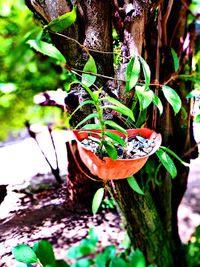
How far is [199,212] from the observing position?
1471 millimetres

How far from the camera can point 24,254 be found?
575 mm

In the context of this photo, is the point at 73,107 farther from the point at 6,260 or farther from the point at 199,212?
the point at 199,212

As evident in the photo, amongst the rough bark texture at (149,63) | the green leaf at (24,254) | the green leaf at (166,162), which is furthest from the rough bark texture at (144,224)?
the green leaf at (24,254)

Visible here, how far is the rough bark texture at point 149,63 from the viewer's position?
1.89ft

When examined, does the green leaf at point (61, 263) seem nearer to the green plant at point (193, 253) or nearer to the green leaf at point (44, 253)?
the green leaf at point (44, 253)

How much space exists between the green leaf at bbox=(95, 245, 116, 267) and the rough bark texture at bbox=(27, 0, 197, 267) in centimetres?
8

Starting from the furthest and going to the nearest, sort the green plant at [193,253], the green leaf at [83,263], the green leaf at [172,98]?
the green plant at [193,253]
the green leaf at [83,263]
the green leaf at [172,98]

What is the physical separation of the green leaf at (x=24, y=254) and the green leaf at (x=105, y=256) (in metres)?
0.15

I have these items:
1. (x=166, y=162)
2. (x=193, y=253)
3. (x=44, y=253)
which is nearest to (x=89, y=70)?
(x=166, y=162)

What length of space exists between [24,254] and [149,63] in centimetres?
47

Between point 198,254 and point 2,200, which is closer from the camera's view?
point 2,200

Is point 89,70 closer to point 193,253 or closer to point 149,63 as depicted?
point 149,63

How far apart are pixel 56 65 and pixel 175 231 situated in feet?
1.97

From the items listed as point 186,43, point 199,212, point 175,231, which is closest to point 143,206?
point 175,231
